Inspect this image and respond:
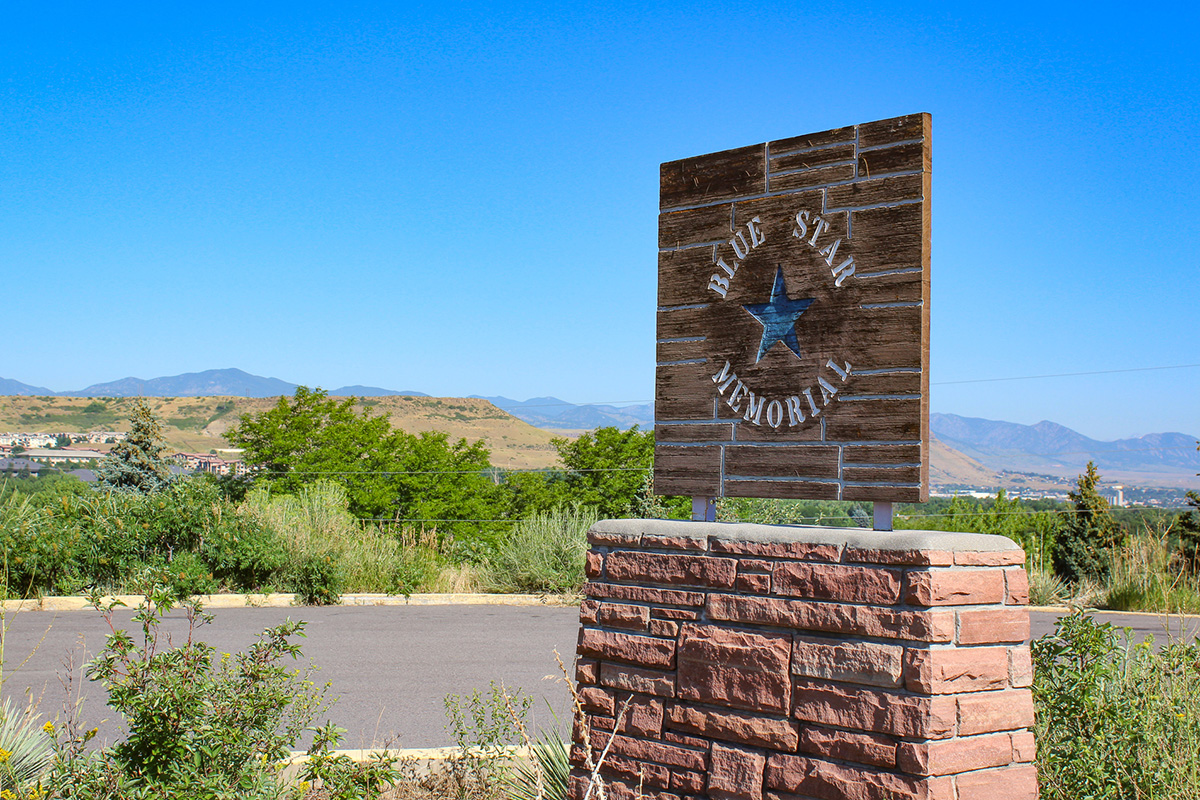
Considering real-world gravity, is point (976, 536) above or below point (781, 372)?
below

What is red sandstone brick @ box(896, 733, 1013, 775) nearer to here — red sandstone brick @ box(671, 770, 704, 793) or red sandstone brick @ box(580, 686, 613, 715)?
red sandstone brick @ box(671, 770, 704, 793)

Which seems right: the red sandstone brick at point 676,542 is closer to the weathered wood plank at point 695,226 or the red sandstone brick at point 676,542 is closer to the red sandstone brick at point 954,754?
the red sandstone brick at point 954,754

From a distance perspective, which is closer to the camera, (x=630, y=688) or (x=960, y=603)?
(x=960, y=603)

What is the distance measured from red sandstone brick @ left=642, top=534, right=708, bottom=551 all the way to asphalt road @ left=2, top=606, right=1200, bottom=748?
1.77 metres

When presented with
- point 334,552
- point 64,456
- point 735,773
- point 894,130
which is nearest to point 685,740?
point 735,773

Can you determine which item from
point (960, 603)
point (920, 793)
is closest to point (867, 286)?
point (960, 603)

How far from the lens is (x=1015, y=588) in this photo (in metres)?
3.43

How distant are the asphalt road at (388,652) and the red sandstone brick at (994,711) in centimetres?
277

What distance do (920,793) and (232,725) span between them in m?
2.66

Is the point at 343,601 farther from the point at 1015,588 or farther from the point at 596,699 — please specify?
the point at 1015,588

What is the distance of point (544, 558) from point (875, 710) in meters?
9.29

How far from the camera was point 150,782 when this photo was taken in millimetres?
3244

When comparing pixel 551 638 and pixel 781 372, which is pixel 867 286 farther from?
pixel 551 638

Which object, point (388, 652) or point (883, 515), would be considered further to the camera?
point (388, 652)
